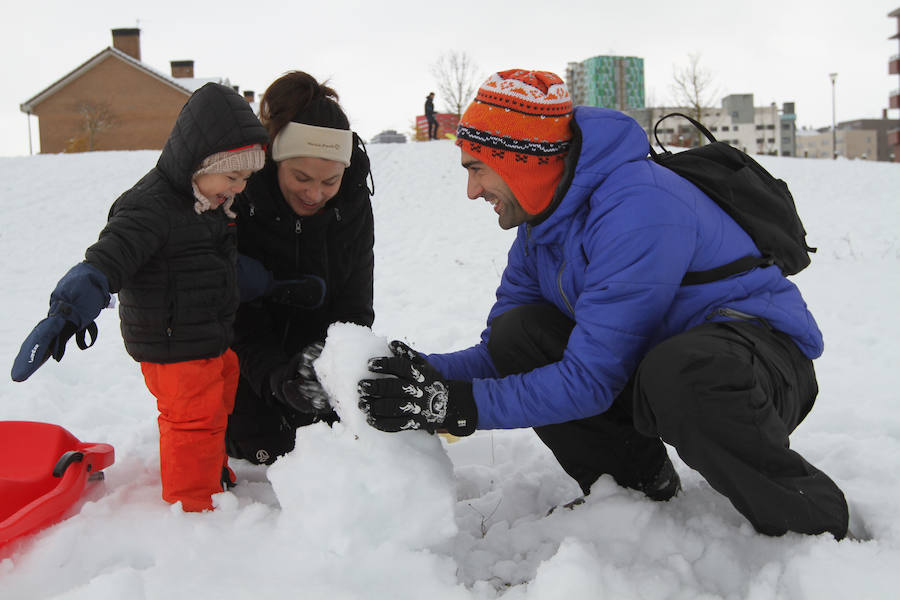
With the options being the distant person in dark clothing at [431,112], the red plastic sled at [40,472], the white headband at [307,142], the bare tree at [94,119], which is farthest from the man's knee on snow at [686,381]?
the bare tree at [94,119]

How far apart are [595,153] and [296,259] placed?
51.2 inches

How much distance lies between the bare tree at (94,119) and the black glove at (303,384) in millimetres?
28534

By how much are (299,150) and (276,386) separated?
82 centimetres

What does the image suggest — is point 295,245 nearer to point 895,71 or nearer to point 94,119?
point 94,119

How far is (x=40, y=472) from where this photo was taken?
1981 mm

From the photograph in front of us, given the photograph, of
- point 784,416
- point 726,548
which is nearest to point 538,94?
point 784,416

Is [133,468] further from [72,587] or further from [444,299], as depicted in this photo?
[444,299]

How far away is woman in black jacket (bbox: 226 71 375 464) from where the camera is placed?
93.0 inches

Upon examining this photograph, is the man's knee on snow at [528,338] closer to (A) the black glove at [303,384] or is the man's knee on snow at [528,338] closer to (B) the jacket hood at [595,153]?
(B) the jacket hood at [595,153]

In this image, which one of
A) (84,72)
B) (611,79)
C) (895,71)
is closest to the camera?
(84,72)

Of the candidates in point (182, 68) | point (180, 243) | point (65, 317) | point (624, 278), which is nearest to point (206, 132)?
point (180, 243)

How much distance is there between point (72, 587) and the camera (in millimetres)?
Result: 1627

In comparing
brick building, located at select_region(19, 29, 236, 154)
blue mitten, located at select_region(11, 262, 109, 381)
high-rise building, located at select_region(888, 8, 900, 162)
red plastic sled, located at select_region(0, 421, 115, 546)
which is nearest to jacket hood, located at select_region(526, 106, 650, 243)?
blue mitten, located at select_region(11, 262, 109, 381)

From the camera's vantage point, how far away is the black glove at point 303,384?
1.95 metres
